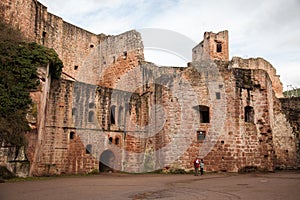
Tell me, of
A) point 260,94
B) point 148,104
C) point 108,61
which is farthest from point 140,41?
point 260,94

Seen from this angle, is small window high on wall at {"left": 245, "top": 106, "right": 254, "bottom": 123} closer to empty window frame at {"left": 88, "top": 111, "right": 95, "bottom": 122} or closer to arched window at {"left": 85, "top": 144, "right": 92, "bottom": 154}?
empty window frame at {"left": 88, "top": 111, "right": 95, "bottom": 122}

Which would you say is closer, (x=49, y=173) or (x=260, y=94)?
(x=49, y=173)

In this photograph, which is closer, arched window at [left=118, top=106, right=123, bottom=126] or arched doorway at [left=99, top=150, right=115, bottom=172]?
arched doorway at [left=99, top=150, right=115, bottom=172]

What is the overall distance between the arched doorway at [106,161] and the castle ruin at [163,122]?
0.22 ft

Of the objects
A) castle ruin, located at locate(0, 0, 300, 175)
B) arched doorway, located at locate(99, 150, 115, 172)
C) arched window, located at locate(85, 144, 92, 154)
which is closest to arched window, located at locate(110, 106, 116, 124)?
castle ruin, located at locate(0, 0, 300, 175)

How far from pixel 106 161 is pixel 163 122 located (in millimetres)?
4781

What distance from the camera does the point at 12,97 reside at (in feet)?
49.7

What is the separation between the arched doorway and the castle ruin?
0.22ft

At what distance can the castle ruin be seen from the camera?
61.3 ft

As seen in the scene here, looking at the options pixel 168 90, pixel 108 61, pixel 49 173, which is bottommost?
pixel 49 173

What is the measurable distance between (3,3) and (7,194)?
13770mm

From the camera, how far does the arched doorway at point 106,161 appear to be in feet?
70.3

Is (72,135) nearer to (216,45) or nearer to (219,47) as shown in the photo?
(216,45)

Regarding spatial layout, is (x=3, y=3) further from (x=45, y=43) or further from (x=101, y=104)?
(x=101, y=104)
